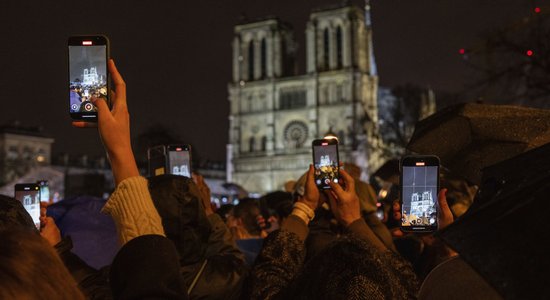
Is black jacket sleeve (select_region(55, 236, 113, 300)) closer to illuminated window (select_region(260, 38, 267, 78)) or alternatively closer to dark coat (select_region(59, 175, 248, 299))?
dark coat (select_region(59, 175, 248, 299))

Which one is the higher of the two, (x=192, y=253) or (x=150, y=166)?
(x=150, y=166)

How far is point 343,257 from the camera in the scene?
1.57 m

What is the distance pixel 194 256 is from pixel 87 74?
848 millimetres

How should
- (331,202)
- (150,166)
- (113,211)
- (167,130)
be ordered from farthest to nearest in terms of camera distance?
(167,130), (150,166), (331,202), (113,211)

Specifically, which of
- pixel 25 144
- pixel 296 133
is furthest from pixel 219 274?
pixel 25 144

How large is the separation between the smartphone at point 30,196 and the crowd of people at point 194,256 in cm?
26

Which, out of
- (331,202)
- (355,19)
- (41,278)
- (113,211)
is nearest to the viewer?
(41,278)

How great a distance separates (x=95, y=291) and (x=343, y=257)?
1651 mm

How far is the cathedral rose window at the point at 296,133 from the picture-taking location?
7038cm

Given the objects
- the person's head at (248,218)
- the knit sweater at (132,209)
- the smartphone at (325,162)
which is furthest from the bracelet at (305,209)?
the person's head at (248,218)

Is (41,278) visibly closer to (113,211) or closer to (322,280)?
(322,280)

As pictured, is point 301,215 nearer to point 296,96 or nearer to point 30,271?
point 30,271

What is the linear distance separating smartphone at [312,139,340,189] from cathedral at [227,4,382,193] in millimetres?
61347

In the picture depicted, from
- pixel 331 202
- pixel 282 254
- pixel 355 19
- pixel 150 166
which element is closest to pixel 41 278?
pixel 282 254
